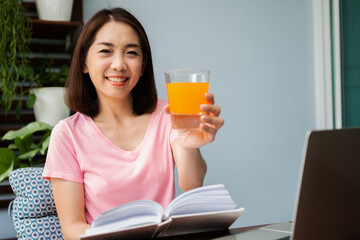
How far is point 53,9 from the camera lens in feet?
7.23

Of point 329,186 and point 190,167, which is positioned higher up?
point 329,186

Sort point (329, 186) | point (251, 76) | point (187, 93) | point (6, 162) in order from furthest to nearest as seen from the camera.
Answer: point (251, 76)
point (6, 162)
point (187, 93)
point (329, 186)

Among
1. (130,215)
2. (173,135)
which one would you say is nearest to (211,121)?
(130,215)

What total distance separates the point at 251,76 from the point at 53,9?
1510 mm

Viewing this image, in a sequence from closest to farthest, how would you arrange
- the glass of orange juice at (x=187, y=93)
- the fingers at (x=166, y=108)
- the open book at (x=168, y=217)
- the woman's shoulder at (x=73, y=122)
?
the open book at (x=168, y=217)
the glass of orange juice at (x=187, y=93)
the fingers at (x=166, y=108)
the woman's shoulder at (x=73, y=122)

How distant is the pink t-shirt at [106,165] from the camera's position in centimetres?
148

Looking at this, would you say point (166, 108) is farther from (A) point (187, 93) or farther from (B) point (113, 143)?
(B) point (113, 143)

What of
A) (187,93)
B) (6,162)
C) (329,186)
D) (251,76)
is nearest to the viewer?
(329,186)

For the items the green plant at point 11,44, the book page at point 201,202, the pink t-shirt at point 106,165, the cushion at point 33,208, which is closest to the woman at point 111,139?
the pink t-shirt at point 106,165

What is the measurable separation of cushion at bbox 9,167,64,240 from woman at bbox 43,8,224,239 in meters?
0.18

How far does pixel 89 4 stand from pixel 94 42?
1.08m

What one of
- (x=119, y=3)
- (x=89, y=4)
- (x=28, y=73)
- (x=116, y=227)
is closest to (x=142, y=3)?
(x=119, y=3)

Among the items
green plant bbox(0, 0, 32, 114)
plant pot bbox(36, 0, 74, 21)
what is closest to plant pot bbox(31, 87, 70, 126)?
green plant bbox(0, 0, 32, 114)

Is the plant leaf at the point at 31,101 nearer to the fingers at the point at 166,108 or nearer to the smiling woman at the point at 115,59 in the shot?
the smiling woman at the point at 115,59
